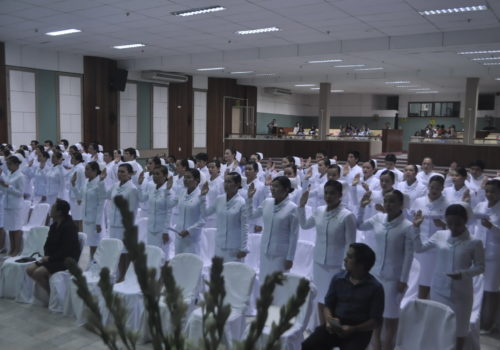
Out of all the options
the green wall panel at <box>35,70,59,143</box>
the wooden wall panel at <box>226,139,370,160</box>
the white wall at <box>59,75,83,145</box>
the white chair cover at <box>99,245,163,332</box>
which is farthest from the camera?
the wooden wall panel at <box>226,139,370,160</box>

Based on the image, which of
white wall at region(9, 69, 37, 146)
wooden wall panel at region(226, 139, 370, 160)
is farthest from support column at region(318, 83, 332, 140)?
white wall at region(9, 69, 37, 146)

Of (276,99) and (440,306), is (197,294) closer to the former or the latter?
(440,306)

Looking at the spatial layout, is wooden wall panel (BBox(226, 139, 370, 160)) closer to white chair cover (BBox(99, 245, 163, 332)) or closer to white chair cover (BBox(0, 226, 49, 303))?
white chair cover (BBox(0, 226, 49, 303))

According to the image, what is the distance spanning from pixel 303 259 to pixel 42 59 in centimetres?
1202

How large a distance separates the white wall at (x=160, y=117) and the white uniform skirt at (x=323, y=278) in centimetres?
1447

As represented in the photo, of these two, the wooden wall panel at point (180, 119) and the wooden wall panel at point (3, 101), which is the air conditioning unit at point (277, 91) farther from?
the wooden wall panel at point (3, 101)

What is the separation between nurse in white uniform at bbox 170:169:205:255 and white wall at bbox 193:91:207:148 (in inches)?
571

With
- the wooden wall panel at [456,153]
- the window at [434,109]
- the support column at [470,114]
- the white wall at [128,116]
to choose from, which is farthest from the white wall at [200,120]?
the window at [434,109]

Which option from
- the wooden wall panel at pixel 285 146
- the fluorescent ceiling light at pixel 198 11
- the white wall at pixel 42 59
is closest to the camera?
the fluorescent ceiling light at pixel 198 11

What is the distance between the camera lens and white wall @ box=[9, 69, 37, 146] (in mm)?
13281

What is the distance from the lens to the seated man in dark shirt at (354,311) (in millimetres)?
3307

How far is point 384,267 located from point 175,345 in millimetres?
3368

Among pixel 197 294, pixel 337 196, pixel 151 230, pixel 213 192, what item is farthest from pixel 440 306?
pixel 213 192

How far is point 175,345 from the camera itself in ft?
3.72
